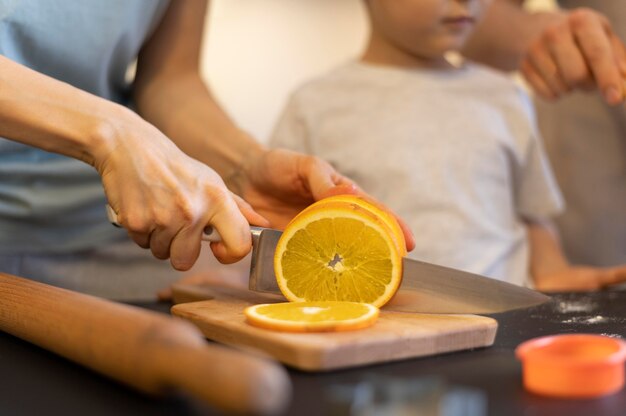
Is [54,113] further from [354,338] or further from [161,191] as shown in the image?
[354,338]

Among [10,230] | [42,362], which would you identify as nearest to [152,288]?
[10,230]

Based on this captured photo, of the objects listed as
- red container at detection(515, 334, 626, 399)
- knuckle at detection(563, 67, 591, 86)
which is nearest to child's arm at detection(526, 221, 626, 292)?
knuckle at detection(563, 67, 591, 86)

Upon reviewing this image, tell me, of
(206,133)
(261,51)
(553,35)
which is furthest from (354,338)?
(261,51)

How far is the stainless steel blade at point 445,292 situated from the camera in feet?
2.70

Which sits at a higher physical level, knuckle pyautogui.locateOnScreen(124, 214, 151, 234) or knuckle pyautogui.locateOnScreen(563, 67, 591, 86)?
knuckle pyautogui.locateOnScreen(563, 67, 591, 86)

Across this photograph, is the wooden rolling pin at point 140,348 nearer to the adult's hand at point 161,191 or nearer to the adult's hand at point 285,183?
the adult's hand at point 161,191

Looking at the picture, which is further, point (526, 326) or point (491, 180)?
point (491, 180)

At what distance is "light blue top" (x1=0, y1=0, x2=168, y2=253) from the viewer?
1.03m

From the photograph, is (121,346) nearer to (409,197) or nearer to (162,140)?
(162,140)

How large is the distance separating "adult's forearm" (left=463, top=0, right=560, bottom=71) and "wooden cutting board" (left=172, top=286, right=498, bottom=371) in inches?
37.3

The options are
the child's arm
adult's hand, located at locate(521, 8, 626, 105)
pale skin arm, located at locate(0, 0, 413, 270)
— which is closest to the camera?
pale skin arm, located at locate(0, 0, 413, 270)

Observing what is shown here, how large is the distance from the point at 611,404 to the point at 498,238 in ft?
2.75

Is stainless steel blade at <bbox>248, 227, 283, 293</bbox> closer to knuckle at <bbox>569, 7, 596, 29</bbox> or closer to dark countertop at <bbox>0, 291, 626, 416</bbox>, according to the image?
dark countertop at <bbox>0, 291, 626, 416</bbox>

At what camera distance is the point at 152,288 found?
47.8 inches
